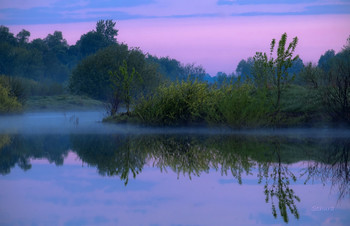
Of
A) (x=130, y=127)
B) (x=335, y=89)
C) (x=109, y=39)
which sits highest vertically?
(x=109, y=39)

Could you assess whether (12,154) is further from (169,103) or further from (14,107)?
(14,107)

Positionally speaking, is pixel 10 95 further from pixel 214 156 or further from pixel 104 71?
pixel 214 156

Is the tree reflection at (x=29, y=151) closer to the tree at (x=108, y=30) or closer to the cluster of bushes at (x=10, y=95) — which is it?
the cluster of bushes at (x=10, y=95)

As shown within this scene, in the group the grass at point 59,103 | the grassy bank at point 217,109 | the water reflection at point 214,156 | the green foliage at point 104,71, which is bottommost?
the grass at point 59,103

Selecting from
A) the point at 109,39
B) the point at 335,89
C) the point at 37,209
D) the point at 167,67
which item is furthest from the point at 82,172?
the point at 167,67

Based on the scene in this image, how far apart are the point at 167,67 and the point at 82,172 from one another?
118100 mm

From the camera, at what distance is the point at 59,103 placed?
46375 mm

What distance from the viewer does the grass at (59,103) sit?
145ft

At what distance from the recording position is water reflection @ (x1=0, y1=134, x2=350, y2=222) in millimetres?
7586

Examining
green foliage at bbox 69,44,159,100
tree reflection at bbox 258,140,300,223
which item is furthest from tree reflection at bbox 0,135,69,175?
green foliage at bbox 69,44,159,100

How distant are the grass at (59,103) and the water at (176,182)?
103 feet

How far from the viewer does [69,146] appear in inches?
519

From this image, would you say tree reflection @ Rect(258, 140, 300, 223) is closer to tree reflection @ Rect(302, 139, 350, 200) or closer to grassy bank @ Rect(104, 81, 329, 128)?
tree reflection @ Rect(302, 139, 350, 200)

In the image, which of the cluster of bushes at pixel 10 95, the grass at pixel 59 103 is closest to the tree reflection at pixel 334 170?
the cluster of bushes at pixel 10 95
